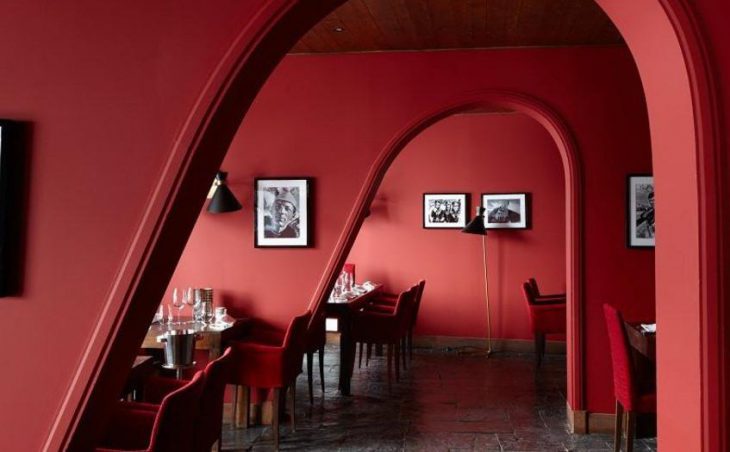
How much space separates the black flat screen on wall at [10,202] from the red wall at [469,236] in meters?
6.89

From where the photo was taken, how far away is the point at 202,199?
88.8 inches

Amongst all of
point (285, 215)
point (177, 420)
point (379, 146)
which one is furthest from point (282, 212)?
point (177, 420)

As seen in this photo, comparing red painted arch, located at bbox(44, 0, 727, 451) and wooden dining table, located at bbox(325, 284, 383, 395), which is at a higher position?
red painted arch, located at bbox(44, 0, 727, 451)

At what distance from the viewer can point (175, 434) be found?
2547 millimetres

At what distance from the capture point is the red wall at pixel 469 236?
27.5 feet

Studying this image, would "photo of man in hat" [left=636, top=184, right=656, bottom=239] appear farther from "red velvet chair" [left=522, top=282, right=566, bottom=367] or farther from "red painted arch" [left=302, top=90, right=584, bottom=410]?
A: "red velvet chair" [left=522, top=282, right=566, bottom=367]

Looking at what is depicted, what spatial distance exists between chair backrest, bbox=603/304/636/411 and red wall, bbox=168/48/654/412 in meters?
0.94

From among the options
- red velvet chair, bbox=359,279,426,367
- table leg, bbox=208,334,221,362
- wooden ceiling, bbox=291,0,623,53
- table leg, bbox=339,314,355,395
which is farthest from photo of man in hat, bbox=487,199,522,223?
table leg, bbox=208,334,221,362

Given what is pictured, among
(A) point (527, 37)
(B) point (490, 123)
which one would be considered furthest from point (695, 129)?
(B) point (490, 123)

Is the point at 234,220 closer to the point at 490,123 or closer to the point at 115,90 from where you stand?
the point at 115,90

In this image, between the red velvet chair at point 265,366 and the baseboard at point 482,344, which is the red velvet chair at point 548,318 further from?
the red velvet chair at point 265,366

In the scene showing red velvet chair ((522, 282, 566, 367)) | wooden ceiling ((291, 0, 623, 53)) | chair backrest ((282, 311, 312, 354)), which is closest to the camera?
wooden ceiling ((291, 0, 623, 53))

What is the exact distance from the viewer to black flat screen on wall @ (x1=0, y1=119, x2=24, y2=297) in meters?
2.11

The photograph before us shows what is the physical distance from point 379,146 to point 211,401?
269 centimetres
